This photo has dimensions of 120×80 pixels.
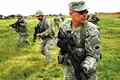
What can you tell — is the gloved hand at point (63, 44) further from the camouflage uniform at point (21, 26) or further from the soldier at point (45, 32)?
the camouflage uniform at point (21, 26)

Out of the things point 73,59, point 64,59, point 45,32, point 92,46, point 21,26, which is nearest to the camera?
point 92,46

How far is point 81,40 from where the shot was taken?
618cm

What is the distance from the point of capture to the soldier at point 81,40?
597cm

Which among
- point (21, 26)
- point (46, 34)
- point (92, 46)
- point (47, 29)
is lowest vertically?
point (21, 26)

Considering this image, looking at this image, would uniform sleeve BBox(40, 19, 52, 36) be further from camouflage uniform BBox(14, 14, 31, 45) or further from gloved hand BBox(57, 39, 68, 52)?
gloved hand BBox(57, 39, 68, 52)

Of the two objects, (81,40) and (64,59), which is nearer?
(81,40)

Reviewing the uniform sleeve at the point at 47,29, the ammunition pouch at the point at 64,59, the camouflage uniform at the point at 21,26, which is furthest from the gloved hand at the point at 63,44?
the camouflage uniform at the point at 21,26

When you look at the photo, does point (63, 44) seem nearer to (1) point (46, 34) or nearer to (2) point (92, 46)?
(2) point (92, 46)

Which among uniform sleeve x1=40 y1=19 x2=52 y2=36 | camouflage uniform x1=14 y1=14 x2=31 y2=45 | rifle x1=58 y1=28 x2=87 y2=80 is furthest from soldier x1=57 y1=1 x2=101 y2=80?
camouflage uniform x1=14 y1=14 x2=31 y2=45

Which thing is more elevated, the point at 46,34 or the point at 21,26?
the point at 46,34

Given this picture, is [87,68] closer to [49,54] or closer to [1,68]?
[49,54]

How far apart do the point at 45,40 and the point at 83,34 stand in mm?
8166

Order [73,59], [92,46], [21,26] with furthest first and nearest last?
[21,26]
[73,59]
[92,46]

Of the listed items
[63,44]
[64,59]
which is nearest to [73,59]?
[63,44]
